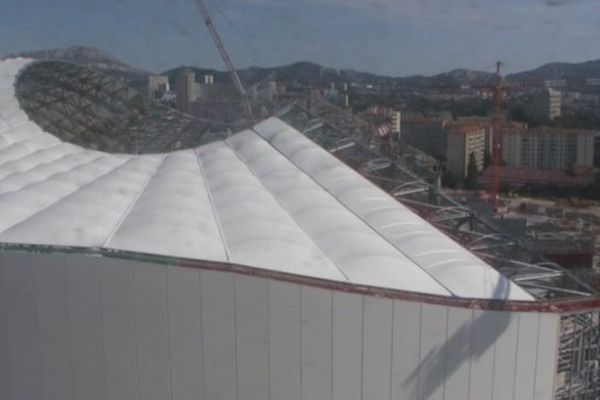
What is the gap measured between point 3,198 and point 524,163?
144 feet

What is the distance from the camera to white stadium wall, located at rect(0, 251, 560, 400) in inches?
253

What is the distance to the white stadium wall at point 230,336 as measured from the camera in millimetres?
6426

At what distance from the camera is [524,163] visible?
156 feet

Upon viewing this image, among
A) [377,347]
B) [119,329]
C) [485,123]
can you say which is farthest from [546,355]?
[485,123]

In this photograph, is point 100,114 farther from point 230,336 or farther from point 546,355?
point 546,355

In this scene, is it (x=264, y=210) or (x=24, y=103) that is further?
(x=24, y=103)

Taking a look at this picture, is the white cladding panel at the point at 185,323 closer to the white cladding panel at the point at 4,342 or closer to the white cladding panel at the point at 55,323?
the white cladding panel at the point at 55,323

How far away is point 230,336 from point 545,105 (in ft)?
170

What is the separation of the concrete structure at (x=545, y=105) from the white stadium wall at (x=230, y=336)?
159 feet

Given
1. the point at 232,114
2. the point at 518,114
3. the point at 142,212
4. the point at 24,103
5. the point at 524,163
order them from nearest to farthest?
1. the point at 142,212
2. the point at 24,103
3. the point at 232,114
4. the point at 524,163
5. the point at 518,114

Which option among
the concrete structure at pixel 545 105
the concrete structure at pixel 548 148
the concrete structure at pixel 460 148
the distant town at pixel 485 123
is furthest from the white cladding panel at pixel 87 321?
the concrete structure at pixel 545 105

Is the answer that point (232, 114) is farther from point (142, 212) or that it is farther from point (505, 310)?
point (505, 310)

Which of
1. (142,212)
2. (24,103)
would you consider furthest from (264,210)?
(24,103)

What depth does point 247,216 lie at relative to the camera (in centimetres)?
837
